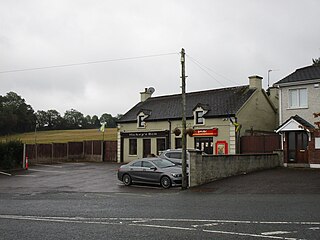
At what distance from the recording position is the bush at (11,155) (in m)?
35.2

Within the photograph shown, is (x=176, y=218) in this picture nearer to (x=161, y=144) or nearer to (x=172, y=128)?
(x=172, y=128)

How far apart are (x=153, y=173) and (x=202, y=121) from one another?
1601cm

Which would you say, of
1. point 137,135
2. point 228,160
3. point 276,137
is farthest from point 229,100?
point 228,160

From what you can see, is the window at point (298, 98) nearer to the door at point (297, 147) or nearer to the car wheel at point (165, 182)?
the door at point (297, 147)

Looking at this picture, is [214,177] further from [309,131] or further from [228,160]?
[309,131]

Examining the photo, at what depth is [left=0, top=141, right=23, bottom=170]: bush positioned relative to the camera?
35.2m

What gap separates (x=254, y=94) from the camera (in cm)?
3666

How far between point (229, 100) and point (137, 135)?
1021cm

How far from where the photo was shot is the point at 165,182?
21.2 metres

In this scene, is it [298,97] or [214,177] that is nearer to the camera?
[214,177]

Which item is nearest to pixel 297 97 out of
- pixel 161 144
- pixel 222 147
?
pixel 222 147

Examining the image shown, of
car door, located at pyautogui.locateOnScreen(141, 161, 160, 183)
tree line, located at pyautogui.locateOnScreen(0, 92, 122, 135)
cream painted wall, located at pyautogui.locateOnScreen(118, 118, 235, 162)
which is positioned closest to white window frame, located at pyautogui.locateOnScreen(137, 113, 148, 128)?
cream painted wall, located at pyautogui.locateOnScreen(118, 118, 235, 162)

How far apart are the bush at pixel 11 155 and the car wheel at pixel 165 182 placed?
62.9 ft

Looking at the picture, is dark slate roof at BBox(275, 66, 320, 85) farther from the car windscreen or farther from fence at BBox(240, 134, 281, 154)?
the car windscreen
